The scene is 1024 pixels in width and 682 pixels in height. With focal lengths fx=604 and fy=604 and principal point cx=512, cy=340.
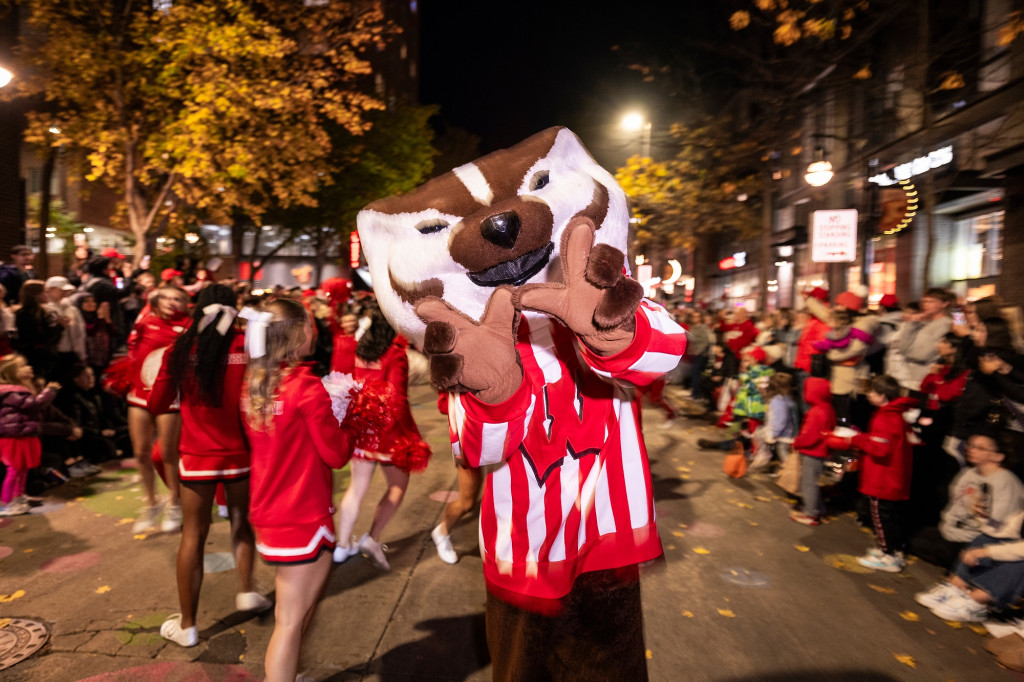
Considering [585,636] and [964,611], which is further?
[964,611]

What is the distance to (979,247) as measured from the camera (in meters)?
12.6

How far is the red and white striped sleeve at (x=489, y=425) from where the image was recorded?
164 cm

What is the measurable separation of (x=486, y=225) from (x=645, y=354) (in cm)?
54

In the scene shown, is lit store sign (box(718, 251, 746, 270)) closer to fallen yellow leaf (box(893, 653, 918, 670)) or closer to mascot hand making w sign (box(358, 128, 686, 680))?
fallen yellow leaf (box(893, 653, 918, 670))

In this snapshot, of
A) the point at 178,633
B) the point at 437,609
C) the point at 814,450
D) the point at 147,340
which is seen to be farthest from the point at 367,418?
the point at 814,450

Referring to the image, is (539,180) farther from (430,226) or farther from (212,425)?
(212,425)

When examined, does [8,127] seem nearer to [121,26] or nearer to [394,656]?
[121,26]

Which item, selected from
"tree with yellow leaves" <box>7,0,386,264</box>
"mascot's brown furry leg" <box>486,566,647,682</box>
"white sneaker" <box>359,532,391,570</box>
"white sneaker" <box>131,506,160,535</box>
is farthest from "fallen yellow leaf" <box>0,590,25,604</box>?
"tree with yellow leaves" <box>7,0,386,264</box>

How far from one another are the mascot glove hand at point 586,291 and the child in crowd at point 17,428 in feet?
22.1

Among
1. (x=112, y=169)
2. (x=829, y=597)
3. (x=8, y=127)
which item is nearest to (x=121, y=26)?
(x=112, y=169)

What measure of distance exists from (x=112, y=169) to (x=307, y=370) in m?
13.3

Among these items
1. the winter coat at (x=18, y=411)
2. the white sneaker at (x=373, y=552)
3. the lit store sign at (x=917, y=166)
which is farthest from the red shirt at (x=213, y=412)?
the lit store sign at (x=917, y=166)

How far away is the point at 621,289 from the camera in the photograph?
1489 millimetres

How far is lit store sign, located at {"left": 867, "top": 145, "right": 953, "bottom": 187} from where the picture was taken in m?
12.6
